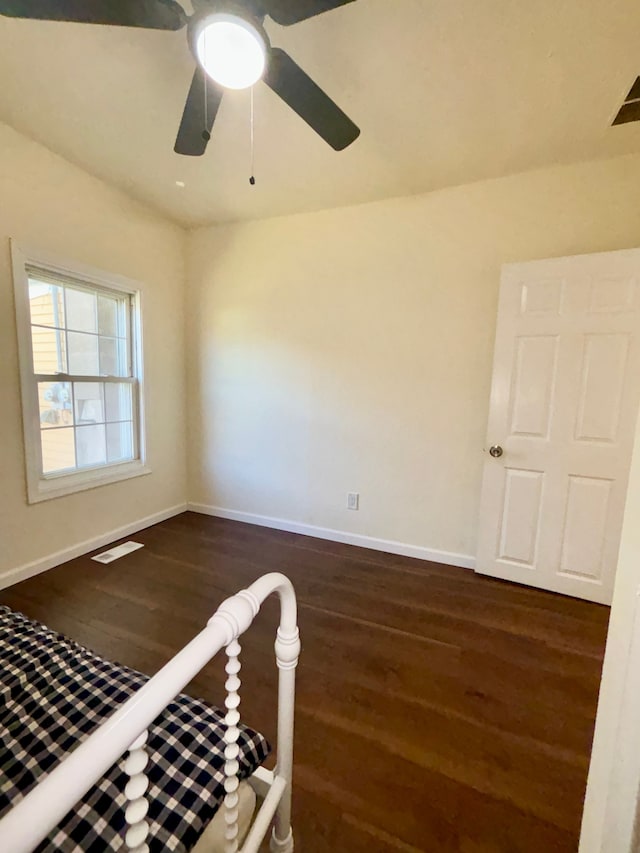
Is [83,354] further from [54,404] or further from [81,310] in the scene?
[54,404]

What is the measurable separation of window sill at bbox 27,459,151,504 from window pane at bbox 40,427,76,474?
8 cm

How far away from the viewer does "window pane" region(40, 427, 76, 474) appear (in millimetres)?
2545

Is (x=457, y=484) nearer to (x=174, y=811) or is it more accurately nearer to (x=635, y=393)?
(x=635, y=393)

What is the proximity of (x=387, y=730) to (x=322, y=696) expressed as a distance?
29cm

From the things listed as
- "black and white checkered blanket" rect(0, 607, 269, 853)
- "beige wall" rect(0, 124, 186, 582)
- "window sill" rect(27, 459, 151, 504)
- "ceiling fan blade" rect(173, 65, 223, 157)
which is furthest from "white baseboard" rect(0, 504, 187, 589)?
"ceiling fan blade" rect(173, 65, 223, 157)

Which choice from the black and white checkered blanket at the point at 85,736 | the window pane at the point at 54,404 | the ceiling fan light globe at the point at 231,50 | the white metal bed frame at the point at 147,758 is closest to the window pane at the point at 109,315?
the window pane at the point at 54,404

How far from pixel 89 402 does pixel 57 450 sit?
0.43 metres

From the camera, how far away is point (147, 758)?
22.7 inches

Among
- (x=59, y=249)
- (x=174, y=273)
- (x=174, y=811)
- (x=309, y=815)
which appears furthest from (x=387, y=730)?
(x=174, y=273)

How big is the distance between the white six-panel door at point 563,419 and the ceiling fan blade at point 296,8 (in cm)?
171

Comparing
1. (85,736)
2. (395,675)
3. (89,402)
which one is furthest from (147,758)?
(89,402)

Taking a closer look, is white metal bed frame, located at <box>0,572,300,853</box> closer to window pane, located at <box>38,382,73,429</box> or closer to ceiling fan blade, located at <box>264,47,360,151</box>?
ceiling fan blade, located at <box>264,47,360,151</box>

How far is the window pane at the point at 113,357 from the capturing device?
294 centimetres

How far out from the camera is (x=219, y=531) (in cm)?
327
